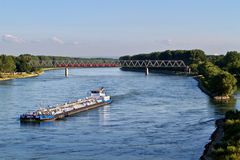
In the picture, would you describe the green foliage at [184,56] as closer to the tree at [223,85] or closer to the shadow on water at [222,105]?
the tree at [223,85]

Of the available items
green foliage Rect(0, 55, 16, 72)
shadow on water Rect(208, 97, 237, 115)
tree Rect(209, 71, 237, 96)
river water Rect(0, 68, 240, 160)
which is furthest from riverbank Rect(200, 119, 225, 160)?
green foliage Rect(0, 55, 16, 72)

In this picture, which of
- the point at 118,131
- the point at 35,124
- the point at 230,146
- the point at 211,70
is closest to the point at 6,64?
the point at 211,70

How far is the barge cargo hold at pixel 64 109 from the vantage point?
94.7 ft

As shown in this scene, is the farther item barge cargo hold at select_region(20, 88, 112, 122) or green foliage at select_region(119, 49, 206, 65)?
green foliage at select_region(119, 49, 206, 65)

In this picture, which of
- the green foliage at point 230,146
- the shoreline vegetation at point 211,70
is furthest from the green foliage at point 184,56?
the green foliage at point 230,146

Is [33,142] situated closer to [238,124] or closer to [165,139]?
[165,139]

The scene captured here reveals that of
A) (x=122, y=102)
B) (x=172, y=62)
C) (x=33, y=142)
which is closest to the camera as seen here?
(x=33, y=142)

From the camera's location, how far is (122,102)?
39.2 meters

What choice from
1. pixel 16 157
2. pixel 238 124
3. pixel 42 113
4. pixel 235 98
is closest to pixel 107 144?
pixel 16 157

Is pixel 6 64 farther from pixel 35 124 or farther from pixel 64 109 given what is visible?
pixel 35 124

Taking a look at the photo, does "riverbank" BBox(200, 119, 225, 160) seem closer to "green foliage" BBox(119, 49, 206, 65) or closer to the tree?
the tree

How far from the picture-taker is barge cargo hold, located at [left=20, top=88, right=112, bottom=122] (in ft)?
94.7

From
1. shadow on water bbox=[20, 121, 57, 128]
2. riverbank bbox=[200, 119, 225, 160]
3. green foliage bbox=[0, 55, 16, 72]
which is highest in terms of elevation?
green foliage bbox=[0, 55, 16, 72]

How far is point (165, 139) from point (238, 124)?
4060 millimetres
